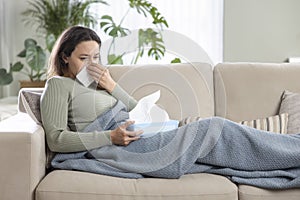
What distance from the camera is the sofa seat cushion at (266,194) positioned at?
2107mm

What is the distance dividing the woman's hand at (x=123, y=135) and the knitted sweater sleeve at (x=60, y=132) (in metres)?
0.03

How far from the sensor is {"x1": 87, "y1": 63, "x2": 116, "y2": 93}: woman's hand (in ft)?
8.25

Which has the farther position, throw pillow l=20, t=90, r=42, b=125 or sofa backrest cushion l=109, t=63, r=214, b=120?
sofa backrest cushion l=109, t=63, r=214, b=120

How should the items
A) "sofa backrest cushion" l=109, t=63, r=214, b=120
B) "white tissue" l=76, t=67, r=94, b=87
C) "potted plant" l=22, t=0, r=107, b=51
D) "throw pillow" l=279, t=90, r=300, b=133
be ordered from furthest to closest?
"potted plant" l=22, t=0, r=107, b=51 → "sofa backrest cushion" l=109, t=63, r=214, b=120 → "throw pillow" l=279, t=90, r=300, b=133 → "white tissue" l=76, t=67, r=94, b=87

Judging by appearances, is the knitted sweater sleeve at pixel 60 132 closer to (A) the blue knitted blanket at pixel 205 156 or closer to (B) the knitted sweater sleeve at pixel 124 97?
(A) the blue knitted blanket at pixel 205 156

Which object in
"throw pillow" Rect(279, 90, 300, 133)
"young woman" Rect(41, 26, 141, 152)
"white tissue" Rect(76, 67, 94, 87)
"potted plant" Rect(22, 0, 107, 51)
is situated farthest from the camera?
"potted plant" Rect(22, 0, 107, 51)

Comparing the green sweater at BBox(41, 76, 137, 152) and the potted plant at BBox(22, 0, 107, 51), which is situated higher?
the potted plant at BBox(22, 0, 107, 51)

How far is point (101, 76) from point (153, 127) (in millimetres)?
360

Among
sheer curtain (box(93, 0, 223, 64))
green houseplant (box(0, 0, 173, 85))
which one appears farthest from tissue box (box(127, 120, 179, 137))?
sheer curtain (box(93, 0, 223, 64))

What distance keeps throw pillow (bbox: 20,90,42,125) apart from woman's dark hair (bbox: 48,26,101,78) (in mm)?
203

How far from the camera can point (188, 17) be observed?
4.64 meters

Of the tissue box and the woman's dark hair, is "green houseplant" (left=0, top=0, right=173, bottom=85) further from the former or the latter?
the tissue box

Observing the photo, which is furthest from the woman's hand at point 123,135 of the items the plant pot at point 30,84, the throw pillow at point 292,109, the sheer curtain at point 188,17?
the sheer curtain at point 188,17

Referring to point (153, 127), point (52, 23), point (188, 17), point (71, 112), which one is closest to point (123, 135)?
point (153, 127)
